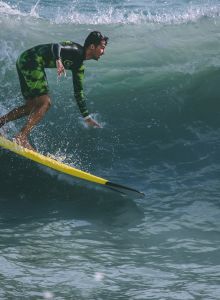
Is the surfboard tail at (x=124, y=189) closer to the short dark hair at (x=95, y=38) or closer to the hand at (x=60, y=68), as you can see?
the hand at (x=60, y=68)

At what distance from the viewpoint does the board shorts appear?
24.3ft

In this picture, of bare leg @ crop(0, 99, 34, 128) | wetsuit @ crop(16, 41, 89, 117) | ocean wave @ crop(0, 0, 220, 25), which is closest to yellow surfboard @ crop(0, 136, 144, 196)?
bare leg @ crop(0, 99, 34, 128)

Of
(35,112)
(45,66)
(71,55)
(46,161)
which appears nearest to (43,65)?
(45,66)

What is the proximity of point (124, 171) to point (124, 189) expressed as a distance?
1.24 m

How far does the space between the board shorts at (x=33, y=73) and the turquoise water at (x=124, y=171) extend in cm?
85

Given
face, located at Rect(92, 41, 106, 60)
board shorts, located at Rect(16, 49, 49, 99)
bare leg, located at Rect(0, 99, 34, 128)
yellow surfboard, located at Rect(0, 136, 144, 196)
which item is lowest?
yellow surfboard, located at Rect(0, 136, 144, 196)

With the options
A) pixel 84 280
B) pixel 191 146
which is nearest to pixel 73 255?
pixel 84 280

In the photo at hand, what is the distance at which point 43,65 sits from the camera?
7.46 metres

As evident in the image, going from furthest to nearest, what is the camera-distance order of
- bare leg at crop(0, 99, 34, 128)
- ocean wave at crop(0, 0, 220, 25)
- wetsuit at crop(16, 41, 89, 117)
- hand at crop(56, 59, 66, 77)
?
ocean wave at crop(0, 0, 220, 25) < bare leg at crop(0, 99, 34, 128) < wetsuit at crop(16, 41, 89, 117) < hand at crop(56, 59, 66, 77)

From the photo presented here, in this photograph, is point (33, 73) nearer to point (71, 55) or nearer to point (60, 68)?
point (71, 55)

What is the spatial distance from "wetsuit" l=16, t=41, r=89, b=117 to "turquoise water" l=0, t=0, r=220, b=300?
33.9 inches

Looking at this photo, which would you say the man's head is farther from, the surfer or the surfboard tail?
the surfboard tail

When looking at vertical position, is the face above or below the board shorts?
above

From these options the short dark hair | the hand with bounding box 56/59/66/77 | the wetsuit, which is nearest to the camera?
the hand with bounding box 56/59/66/77
